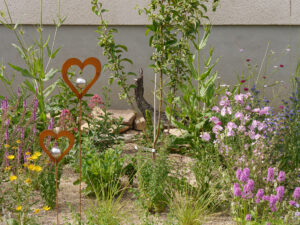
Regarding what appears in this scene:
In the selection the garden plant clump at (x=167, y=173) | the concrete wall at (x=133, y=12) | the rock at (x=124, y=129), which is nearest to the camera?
the garden plant clump at (x=167, y=173)

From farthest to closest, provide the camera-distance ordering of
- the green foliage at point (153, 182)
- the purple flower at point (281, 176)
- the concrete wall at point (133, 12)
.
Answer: the concrete wall at point (133, 12), the green foliage at point (153, 182), the purple flower at point (281, 176)

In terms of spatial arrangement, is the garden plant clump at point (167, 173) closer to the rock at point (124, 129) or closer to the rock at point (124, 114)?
the rock at point (124, 129)

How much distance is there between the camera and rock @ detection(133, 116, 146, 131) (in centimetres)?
611

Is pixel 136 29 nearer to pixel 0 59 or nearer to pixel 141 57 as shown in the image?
pixel 141 57

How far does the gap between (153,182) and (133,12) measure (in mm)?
3526

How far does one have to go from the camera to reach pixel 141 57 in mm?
6562

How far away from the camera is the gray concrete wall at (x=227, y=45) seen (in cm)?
635

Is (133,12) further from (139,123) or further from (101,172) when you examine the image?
(101,172)

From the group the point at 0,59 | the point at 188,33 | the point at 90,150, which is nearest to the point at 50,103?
the point at 90,150

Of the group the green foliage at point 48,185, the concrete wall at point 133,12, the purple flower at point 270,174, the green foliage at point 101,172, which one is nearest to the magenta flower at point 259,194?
the purple flower at point 270,174

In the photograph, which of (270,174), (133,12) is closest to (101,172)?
(270,174)

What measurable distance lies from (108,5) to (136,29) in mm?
522

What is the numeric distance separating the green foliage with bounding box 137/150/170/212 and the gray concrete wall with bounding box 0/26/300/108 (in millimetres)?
2815

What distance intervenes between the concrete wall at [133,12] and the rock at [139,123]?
1.35 meters
